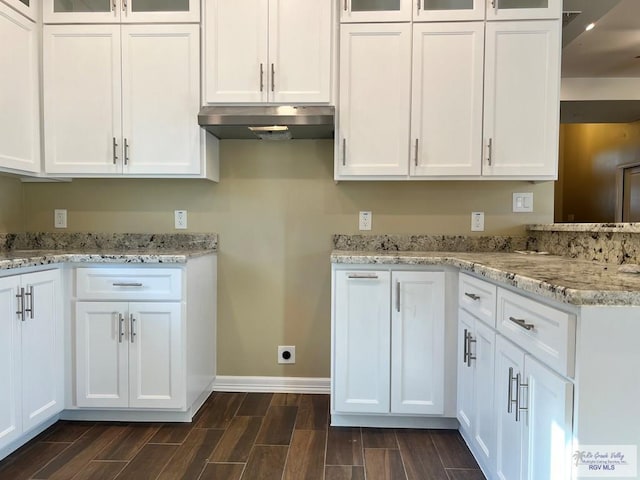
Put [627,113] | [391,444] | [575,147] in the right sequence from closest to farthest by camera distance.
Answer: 1. [391,444]
2. [627,113]
3. [575,147]

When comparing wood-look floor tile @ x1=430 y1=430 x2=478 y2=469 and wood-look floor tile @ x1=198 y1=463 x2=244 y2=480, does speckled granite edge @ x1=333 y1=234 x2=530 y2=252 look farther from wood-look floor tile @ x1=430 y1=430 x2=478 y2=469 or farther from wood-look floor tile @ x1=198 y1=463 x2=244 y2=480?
wood-look floor tile @ x1=198 y1=463 x2=244 y2=480

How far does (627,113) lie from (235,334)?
6.19m

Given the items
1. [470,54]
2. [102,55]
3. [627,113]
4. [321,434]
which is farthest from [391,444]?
[627,113]

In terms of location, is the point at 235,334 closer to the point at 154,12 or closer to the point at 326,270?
the point at 326,270

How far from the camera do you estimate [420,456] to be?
1867mm

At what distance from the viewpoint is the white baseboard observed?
2594 millimetres

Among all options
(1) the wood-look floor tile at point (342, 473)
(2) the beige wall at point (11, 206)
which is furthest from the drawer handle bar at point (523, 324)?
(2) the beige wall at point (11, 206)

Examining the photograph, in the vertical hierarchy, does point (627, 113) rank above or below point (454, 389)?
above

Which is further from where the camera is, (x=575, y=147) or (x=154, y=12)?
(x=575, y=147)

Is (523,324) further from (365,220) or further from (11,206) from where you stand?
(11,206)

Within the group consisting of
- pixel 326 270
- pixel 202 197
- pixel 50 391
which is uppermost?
pixel 202 197

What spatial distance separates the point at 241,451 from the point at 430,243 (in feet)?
5.23

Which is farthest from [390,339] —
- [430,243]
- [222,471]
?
[222,471]

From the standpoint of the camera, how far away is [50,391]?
200 centimetres
